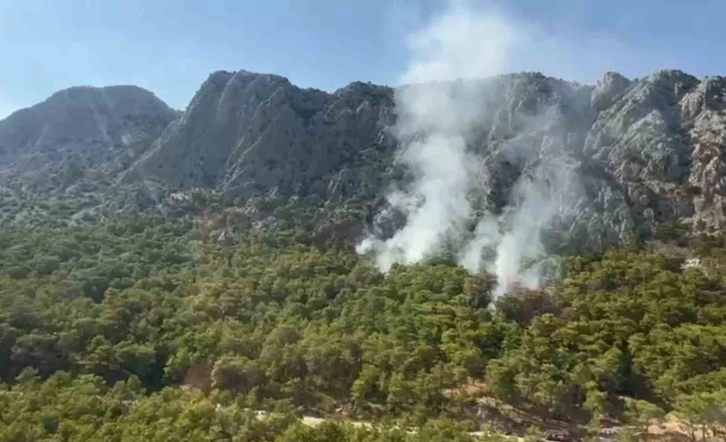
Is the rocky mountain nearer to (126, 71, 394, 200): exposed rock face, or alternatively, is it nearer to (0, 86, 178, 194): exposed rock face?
(0, 86, 178, 194): exposed rock face

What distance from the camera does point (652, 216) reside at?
221ft

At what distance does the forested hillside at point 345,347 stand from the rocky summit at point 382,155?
1184 cm

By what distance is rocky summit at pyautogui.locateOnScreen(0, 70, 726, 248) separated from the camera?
70.1 meters

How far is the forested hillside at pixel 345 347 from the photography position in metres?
30.3

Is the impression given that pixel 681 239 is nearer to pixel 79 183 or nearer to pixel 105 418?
pixel 105 418

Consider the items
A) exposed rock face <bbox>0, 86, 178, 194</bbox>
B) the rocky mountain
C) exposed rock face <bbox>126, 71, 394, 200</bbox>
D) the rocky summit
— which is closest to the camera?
the rocky summit

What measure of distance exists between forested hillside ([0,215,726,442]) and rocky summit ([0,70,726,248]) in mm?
11840

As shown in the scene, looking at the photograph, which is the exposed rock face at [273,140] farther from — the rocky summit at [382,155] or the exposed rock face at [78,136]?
the exposed rock face at [78,136]

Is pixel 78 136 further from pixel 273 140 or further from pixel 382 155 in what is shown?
pixel 382 155

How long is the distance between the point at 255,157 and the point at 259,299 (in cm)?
4504

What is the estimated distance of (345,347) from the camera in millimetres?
38844

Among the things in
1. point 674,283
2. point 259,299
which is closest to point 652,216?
point 674,283

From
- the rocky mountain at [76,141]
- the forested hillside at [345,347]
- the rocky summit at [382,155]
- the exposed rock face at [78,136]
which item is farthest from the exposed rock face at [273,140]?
the forested hillside at [345,347]

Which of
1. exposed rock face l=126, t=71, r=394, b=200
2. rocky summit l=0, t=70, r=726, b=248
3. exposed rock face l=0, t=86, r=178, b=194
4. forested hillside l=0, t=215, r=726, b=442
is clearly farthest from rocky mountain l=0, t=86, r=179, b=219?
forested hillside l=0, t=215, r=726, b=442
